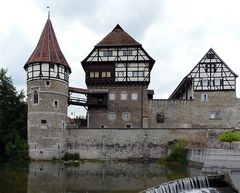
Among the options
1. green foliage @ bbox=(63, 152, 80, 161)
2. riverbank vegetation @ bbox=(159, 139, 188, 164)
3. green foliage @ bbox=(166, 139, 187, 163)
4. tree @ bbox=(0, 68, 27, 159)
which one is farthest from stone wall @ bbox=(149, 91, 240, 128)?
tree @ bbox=(0, 68, 27, 159)

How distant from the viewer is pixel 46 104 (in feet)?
133

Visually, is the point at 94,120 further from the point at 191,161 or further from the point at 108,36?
the point at 191,161

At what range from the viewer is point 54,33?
4416cm

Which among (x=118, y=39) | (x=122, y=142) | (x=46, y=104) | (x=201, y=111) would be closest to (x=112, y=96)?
(x=118, y=39)

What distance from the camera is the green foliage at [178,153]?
38.6m

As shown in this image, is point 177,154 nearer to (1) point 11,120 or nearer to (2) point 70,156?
(2) point 70,156

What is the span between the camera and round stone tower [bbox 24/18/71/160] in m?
40.2

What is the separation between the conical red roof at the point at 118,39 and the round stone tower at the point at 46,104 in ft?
23.9

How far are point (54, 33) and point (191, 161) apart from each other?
1934 cm

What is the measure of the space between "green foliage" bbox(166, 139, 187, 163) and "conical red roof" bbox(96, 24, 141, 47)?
1302 cm

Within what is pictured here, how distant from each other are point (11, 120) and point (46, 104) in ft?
20.9

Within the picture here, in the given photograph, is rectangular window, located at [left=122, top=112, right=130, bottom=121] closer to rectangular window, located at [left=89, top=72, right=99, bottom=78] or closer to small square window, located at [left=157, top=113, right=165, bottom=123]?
small square window, located at [left=157, top=113, right=165, bottom=123]

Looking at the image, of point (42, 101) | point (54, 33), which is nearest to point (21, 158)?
point (42, 101)

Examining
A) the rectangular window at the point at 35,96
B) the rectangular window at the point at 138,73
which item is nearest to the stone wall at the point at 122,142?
the rectangular window at the point at 35,96
